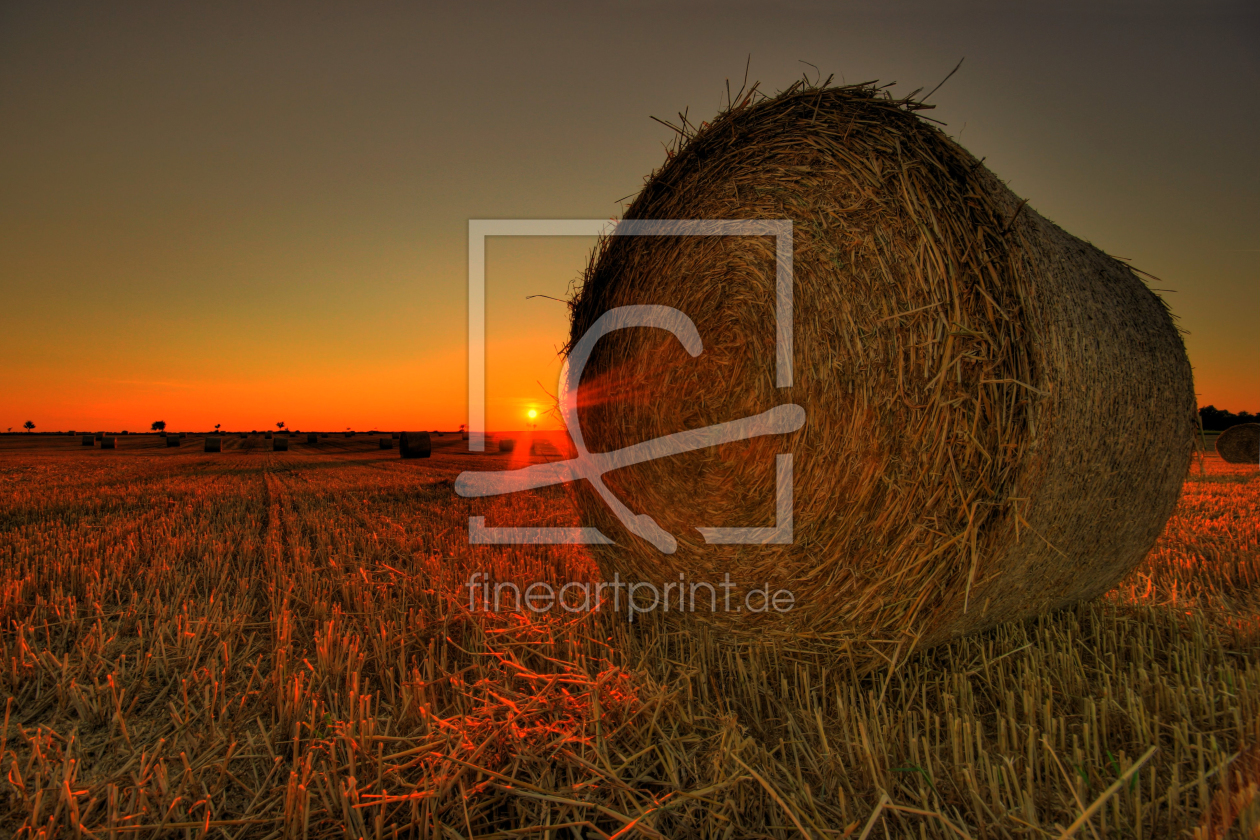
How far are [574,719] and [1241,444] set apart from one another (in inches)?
691

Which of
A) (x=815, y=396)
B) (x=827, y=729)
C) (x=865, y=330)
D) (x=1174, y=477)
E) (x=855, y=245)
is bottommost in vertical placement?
(x=827, y=729)

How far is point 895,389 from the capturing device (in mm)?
2447

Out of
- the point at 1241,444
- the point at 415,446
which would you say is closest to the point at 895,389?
the point at 1241,444

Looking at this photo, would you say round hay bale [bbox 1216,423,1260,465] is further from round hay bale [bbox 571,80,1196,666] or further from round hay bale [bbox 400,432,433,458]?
round hay bale [bbox 400,432,433,458]

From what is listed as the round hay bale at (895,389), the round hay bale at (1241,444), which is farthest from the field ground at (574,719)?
the round hay bale at (1241,444)

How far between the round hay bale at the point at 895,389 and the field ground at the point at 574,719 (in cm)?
34

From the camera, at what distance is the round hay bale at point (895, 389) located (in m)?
2.25

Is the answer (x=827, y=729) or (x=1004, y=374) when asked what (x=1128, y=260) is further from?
(x=827, y=729)

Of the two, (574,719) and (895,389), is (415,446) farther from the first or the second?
(895,389)

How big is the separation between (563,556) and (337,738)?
277cm

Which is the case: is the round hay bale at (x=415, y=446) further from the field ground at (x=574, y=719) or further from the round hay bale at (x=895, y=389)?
the round hay bale at (x=895, y=389)

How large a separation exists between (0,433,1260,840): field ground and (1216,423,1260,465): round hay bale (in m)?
12.6

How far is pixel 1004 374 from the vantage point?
7.25ft

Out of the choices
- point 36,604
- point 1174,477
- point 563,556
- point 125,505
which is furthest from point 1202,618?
point 125,505
